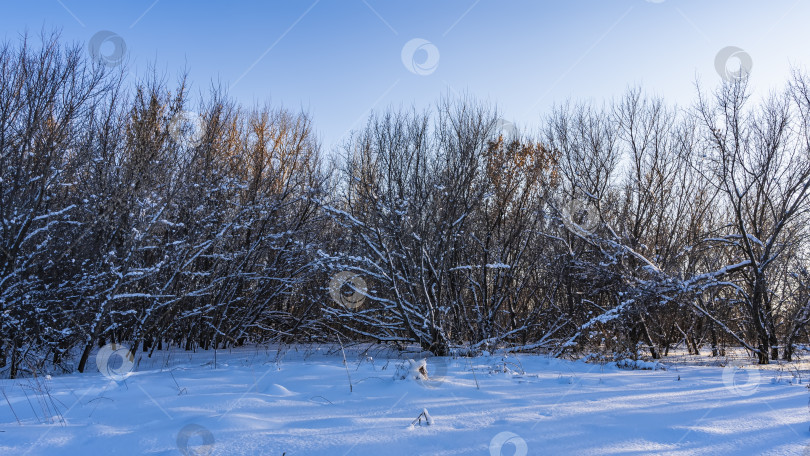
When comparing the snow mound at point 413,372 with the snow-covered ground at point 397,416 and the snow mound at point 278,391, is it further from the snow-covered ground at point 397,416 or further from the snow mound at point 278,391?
the snow mound at point 278,391

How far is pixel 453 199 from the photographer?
9586 mm

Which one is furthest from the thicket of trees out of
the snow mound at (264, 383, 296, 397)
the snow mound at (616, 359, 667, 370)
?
the snow mound at (264, 383, 296, 397)

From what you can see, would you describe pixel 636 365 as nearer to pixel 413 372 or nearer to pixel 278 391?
pixel 413 372

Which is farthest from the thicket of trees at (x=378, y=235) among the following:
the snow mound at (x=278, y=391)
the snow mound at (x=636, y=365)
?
the snow mound at (x=278, y=391)

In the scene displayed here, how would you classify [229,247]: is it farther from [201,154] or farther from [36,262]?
[36,262]

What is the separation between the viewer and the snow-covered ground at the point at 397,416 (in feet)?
8.65

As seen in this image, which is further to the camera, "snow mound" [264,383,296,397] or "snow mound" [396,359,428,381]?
"snow mound" [396,359,428,381]

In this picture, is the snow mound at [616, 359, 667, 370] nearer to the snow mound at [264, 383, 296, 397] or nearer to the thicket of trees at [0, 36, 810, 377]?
the thicket of trees at [0, 36, 810, 377]

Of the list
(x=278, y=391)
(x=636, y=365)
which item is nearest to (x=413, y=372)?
(x=278, y=391)

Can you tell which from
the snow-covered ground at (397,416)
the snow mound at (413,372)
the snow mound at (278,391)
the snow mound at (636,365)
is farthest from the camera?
the snow mound at (636,365)

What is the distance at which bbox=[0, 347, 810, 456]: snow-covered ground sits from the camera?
264 cm

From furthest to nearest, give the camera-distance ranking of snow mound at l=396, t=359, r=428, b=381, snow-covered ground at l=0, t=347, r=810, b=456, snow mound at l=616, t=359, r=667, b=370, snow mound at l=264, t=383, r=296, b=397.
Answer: snow mound at l=616, t=359, r=667, b=370 → snow mound at l=396, t=359, r=428, b=381 → snow mound at l=264, t=383, r=296, b=397 → snow-covered ground at l=0, t=347, r=810, b=456

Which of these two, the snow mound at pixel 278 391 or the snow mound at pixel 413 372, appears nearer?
the snow mound at pixel 278 391

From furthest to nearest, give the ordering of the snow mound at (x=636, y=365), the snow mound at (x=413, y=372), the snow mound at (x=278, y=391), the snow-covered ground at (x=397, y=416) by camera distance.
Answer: the snow mound at (x=636, y=365) < the snow mound at (x=413, y=372) < the snow mound at (x=278, y=391) < the snow-covered ground at (x=397, y=416)
